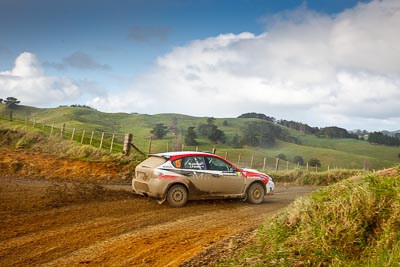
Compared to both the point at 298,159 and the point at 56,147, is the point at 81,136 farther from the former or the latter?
the point at 298,159

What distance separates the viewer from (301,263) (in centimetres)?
529

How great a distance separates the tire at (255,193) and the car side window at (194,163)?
195 centimetres

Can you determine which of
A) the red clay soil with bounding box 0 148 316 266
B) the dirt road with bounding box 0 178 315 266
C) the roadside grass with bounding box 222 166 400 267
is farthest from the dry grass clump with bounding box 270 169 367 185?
the roadside grass with bounding box 222 166 400 267

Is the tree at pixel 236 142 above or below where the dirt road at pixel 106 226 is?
above

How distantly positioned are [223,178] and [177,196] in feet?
5.71

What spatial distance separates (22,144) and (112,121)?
331 ft

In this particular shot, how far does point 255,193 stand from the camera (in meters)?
13.3

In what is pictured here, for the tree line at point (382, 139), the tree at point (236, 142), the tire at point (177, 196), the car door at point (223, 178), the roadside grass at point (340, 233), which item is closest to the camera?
the roadside grass at point (340, 233)

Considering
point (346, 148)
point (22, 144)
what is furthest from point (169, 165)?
point (346, 148)

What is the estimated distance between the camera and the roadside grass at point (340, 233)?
5215 millimetres

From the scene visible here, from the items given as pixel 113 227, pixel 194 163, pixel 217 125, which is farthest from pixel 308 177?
pixel 217 125

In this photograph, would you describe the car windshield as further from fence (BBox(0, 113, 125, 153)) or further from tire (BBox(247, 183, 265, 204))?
fence (BBox(0, 113, 125, 153))

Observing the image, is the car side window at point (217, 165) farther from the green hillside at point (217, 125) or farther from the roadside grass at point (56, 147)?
the green hillside at point (217, 125)

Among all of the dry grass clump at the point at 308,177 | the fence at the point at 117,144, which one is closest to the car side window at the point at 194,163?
the fence at the point at 117,144
